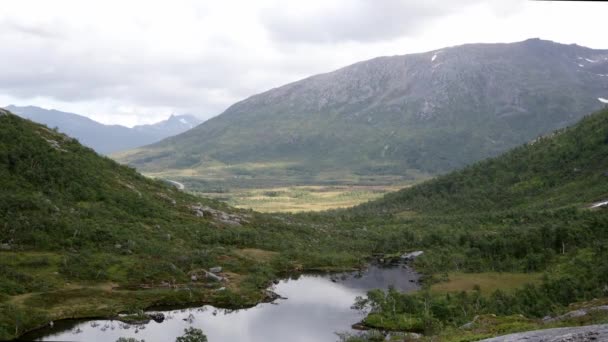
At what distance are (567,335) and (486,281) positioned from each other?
55752 mm

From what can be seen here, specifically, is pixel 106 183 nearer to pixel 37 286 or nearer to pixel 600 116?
pixel 37 286

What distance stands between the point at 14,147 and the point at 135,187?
2749cm

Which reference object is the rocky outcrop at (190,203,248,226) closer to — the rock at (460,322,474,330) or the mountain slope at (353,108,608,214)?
the rock at (460,322,474,330)

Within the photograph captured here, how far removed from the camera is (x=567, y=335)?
39375 mm

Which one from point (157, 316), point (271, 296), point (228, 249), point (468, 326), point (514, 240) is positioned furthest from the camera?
point (514, 240)

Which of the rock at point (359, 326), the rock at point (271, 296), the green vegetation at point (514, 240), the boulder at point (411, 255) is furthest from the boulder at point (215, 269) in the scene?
the boulder at point (411, 255)

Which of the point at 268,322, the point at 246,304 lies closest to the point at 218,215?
the point at 246,304

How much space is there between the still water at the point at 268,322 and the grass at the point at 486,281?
6154 mm

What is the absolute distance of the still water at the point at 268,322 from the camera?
212 ft

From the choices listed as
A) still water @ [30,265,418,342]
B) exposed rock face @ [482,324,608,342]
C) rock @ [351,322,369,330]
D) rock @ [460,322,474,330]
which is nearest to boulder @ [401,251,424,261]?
still water @ [30,265,418,342]

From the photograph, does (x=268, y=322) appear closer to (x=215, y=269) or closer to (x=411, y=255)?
(x=215, y=269)

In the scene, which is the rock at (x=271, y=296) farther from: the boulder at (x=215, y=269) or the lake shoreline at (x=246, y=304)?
the boulder at (x=215, y=269)

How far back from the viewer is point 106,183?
11462 centimetres

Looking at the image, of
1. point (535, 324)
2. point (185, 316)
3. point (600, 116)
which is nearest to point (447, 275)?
point (535, 324)
